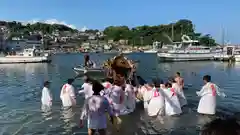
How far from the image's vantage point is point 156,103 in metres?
12.9

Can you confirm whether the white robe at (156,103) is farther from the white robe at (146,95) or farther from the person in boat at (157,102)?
the white robe at (146,95)

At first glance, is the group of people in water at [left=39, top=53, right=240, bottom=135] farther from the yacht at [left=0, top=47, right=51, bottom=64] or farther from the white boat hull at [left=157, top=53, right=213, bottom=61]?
the yacht at [left=0, top=47, right=51, bottom=64]

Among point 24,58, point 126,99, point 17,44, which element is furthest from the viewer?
point 17,44

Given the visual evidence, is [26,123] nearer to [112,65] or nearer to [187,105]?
[112,65]

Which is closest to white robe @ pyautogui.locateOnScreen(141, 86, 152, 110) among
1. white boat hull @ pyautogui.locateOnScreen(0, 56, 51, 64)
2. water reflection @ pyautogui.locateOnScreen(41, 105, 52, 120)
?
water reflection @ pyautogui.locateOnScreen(41, 105, 52, 120)

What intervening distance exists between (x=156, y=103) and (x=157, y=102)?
66mm

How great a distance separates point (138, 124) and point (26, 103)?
8846mm

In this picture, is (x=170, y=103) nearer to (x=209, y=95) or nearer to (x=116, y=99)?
(x=209, y=95)

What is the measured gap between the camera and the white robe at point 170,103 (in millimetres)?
13188

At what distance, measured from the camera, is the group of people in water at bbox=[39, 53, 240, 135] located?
8.24 metres

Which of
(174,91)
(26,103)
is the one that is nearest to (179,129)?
(174,91)

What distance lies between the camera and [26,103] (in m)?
18.1

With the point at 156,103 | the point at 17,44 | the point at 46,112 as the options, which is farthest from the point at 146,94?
the point at 17,44

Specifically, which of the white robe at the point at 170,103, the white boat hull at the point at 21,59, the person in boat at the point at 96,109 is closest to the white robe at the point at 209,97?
the white robe at the point at 170,103
